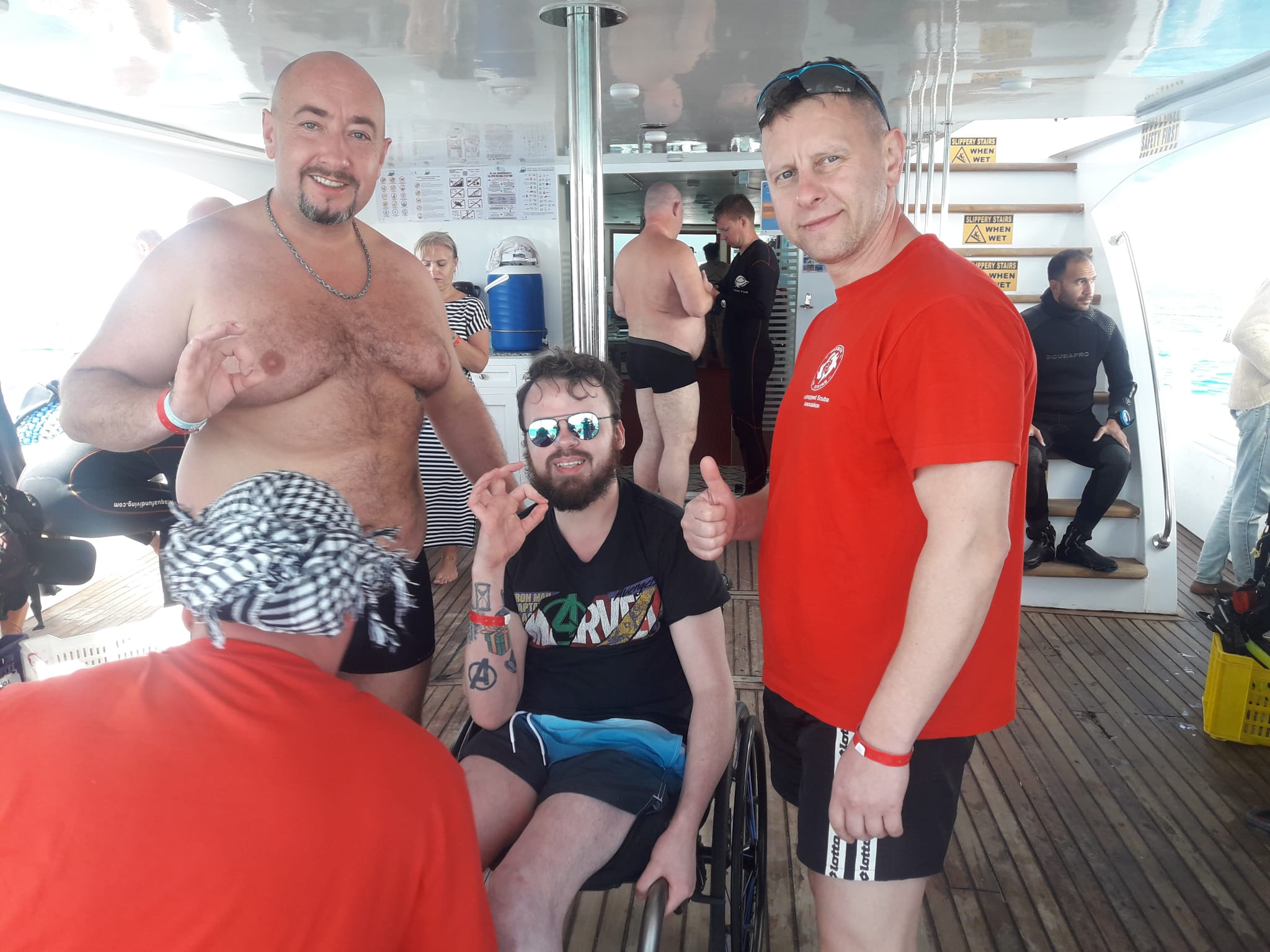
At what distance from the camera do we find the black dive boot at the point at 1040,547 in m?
4.57

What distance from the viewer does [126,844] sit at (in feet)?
2.69

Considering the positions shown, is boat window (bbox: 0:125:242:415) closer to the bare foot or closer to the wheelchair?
the bare foot

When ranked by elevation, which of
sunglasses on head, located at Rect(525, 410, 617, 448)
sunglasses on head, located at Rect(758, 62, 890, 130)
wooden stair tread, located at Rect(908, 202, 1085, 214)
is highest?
wooden stair tread, located at Rect(908, 202, 1085, 214)

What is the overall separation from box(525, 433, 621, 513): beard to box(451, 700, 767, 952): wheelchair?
1.82ft

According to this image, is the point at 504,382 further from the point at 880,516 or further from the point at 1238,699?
the point at 880,516

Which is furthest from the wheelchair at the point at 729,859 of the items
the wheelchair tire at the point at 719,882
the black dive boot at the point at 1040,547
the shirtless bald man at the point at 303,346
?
the black dive boot at the point at 1040,547

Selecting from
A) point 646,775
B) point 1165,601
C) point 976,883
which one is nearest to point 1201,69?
point 1165,601

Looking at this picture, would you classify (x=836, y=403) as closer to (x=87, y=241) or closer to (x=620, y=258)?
(x=620, y=258)

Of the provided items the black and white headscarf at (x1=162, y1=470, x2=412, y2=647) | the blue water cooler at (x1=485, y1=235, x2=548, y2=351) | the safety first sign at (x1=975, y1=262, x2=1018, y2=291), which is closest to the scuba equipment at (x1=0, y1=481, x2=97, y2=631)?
the black and white headscarf at (x1=162, y1=470, x2=412, y2=647)

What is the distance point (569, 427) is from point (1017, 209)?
14.8 ft

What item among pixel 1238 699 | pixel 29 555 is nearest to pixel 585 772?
pixel 29 555

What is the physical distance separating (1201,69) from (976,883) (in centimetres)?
370

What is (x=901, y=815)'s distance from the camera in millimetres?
1349

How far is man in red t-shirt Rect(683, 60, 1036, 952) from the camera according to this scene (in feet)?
3.92
